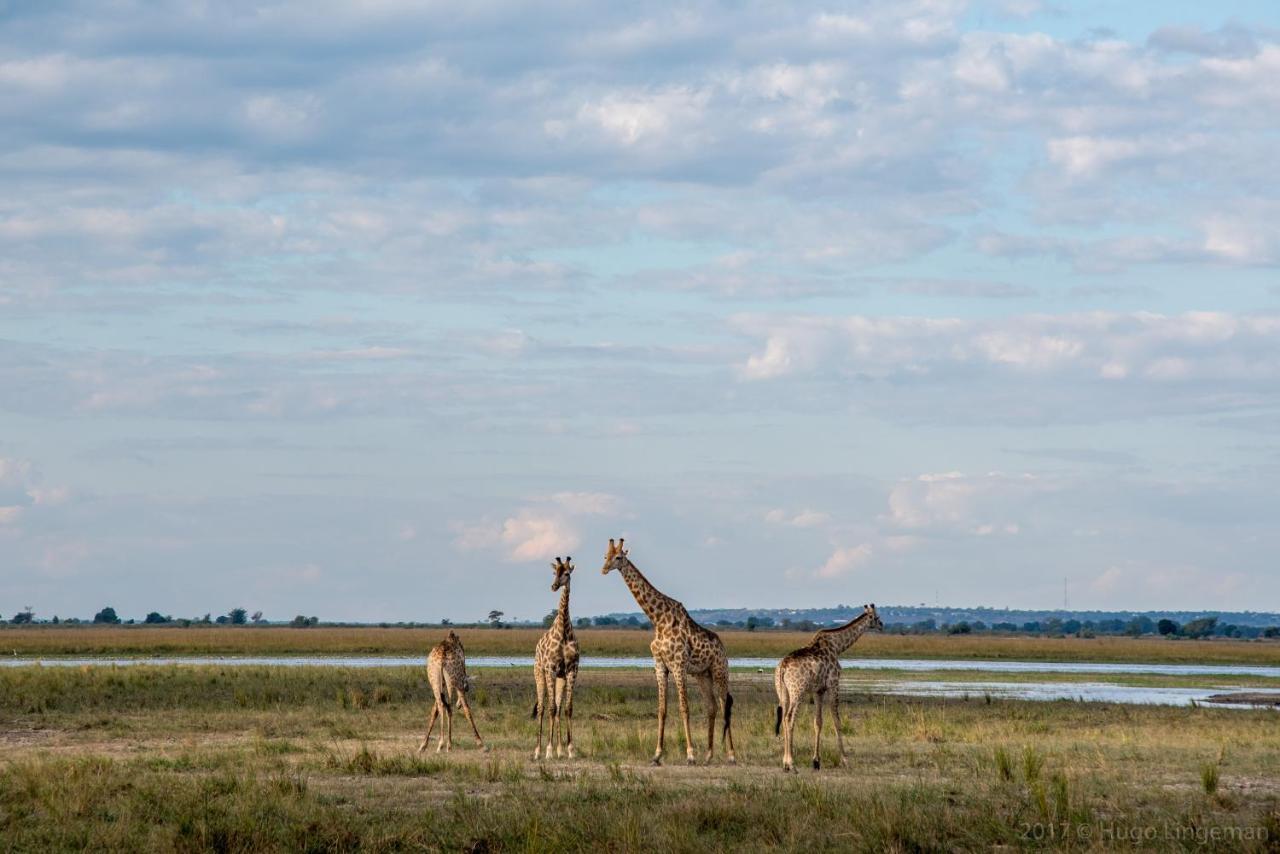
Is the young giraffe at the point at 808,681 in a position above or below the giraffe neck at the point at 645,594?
below

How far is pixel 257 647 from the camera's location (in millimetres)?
85188

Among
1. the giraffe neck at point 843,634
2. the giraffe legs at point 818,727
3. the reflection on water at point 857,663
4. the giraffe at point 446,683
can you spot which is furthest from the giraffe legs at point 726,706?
the reflection on water at point 857,663

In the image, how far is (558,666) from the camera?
21641 mm

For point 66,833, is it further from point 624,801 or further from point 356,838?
point 624,801

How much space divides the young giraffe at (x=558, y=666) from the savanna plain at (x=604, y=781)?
0.71 metres

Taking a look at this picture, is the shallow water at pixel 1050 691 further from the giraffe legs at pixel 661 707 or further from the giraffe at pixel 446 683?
the giraffe at pixel 446 683

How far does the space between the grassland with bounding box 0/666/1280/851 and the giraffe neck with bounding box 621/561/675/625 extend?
2.21m

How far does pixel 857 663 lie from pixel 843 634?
48.4m

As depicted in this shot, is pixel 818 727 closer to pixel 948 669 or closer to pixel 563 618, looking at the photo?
pixel 563 618

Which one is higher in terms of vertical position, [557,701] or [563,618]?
[563,618]

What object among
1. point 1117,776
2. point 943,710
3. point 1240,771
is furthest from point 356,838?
point 943,710

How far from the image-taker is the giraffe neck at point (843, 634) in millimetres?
21047

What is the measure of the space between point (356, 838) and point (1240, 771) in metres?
12.6

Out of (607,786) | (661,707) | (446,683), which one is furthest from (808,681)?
(446,683)
